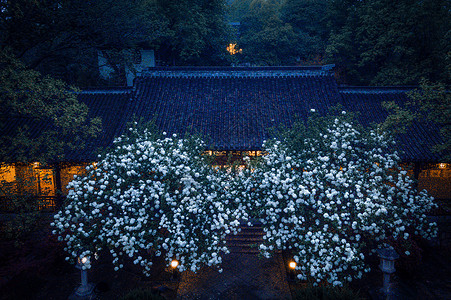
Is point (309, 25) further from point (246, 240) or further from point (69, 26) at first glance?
point (246, 240)

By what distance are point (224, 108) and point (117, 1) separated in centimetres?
773

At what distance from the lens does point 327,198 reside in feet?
27.6

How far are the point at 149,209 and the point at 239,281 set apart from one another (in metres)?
5.04

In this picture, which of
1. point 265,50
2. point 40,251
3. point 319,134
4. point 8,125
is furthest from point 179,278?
point 265,50

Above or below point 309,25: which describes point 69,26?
below

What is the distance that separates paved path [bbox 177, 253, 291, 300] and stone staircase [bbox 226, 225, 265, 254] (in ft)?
2.08

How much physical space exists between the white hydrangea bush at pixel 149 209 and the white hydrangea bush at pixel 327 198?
1390 millimetres

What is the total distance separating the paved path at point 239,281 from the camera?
34.1ft

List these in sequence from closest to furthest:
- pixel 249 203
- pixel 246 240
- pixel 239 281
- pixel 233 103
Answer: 1. pixel 249 203
2. pixel 239 281
3. pixel 246 240
4. pixel 233 103

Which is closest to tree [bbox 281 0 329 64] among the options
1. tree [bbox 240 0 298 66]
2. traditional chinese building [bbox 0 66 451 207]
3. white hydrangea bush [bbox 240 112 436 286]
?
tree [bbox 240 0 298 66]

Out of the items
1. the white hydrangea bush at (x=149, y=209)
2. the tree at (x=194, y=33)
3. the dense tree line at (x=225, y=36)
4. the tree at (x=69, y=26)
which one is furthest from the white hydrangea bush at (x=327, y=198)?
the tree at (x=194, y=33)

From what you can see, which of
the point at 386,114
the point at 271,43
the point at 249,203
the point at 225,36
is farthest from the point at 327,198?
the point at 271,43

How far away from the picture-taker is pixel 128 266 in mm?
12070

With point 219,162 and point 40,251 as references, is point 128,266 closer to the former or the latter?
point 40,251
